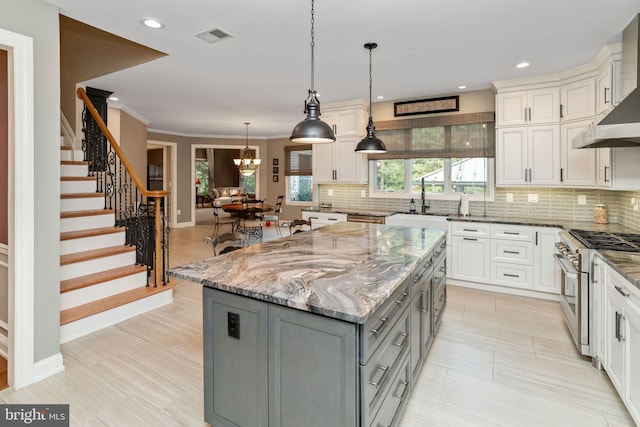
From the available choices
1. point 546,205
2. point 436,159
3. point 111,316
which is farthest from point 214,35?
point 546,205

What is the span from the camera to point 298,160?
998 centimetres

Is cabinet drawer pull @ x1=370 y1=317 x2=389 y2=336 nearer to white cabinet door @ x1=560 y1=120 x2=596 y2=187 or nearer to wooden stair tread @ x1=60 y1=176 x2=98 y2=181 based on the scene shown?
white cabinet door @ x1=560 y1=120 x2=596 y2=187

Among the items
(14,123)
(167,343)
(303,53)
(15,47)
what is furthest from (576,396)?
(15,47)

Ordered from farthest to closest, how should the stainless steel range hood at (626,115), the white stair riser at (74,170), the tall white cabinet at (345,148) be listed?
the tall white cabinet at (345,148) < the white stair riser at (74,170) < the stainless steel range hood at (626,115)

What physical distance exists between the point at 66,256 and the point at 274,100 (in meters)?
3.66

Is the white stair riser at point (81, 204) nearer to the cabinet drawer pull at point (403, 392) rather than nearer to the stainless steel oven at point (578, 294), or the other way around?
the cabinet drawer pull at point (403, 392)

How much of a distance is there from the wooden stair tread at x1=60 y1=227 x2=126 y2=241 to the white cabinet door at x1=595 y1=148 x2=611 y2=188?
5136 millimetres

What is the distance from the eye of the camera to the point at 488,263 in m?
4.25

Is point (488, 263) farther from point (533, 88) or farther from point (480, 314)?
point (533, 88)

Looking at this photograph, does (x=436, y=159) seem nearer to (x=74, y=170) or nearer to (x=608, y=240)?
(x=608, y=240)

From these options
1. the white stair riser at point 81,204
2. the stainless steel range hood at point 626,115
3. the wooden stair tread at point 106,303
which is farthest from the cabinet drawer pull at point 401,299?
the white stair riser at point 81,204

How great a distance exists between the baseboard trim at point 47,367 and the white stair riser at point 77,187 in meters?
2.32

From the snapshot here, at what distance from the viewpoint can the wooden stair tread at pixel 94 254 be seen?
3307 mm

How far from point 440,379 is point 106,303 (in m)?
3.01
